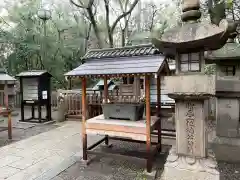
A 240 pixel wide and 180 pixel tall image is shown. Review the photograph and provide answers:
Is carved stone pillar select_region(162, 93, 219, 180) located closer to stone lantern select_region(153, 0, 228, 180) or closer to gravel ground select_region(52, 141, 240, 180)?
stone lantern select_region(153, 0, 228, 180)

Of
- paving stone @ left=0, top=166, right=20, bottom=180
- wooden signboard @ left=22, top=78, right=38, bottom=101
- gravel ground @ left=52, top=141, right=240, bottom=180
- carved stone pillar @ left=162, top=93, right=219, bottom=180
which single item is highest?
wooden signboard @ left=22, top=78, right=38, bottom=101

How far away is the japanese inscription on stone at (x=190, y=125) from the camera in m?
3.78

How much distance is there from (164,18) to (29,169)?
14493 mm

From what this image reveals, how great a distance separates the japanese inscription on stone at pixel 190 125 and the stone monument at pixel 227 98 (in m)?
2.13

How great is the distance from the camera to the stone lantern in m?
3.49

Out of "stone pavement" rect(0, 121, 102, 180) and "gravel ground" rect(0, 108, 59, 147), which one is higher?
"gravel ground" rect(0, 108, 59, 147)

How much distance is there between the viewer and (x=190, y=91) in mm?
3586

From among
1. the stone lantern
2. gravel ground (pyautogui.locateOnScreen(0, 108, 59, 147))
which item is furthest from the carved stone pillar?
gravel ground (pyautogui.locateOnScreen(0, 108, 59, 147))

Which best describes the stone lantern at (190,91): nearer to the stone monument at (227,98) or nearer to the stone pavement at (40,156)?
the stone monument at (227,98)

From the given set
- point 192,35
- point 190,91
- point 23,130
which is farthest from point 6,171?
point 192,35

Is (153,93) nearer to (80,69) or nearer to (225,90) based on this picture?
(225,90)

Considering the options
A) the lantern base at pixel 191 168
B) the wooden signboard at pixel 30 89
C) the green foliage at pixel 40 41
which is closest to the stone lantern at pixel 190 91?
the lantern base at pixel 191 168

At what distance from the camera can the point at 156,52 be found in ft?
15.2

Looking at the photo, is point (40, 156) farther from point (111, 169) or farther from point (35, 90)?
point (35, 90)
